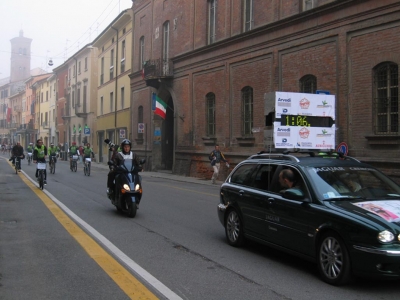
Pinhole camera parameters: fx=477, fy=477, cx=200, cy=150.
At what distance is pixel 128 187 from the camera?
10.7 metres

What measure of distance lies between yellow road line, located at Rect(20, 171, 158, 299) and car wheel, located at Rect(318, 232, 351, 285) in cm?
203

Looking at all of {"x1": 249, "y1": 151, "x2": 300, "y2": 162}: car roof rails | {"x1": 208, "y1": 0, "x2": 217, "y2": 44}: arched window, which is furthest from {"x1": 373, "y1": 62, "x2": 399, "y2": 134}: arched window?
{"x1": 208, "y1": 0, "x2": 217, "y2": 44}: arched window

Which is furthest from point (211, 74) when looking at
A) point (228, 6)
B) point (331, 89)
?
point (331, 89)

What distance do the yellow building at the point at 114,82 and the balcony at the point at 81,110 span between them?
187 inches

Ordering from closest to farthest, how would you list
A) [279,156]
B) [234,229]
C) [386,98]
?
[279,156] < [234,229] < [386,98]

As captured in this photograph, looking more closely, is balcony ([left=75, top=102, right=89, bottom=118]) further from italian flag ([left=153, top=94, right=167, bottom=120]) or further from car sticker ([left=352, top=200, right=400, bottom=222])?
car sticker ([left=352, top=200, right=400, bottom=222])

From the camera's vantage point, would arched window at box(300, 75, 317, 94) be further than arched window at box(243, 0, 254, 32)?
No

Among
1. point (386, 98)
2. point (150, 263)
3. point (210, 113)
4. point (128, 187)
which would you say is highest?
point (210, 113)

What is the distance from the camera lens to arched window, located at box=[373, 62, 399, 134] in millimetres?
15320

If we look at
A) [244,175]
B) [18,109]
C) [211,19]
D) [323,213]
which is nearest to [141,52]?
[211,19]

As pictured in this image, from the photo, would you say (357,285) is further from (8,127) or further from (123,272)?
(8,127)

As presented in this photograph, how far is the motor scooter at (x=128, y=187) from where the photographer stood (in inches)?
421

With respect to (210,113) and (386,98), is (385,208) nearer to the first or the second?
(386,98)

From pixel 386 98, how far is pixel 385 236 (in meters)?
11.8
